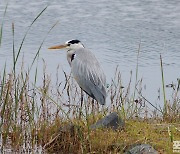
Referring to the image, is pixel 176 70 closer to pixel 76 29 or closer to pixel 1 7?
pixel 76 29

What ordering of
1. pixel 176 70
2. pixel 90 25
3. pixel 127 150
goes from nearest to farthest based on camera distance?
1. pixel 127 150
2. pixel 176 70
3. pixel 90 25

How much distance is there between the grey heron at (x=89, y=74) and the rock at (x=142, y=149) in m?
0.91

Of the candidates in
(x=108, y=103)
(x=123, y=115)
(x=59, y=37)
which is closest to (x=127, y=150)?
(x=123, y=115)

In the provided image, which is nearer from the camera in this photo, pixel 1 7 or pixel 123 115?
pixel 123 115

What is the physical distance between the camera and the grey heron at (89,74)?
5246 millimetres

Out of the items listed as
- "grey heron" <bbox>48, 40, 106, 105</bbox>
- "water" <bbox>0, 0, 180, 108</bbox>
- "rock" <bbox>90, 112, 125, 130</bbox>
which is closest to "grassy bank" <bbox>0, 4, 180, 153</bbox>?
"rock" <bbox>90, 112, 125, 130</bbox>

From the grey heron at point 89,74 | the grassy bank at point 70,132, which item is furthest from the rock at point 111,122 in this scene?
the grey heron at point 89,74

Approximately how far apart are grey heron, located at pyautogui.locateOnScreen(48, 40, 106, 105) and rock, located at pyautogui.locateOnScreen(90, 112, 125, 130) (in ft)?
1.01

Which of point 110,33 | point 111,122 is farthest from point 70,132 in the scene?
point 110,33

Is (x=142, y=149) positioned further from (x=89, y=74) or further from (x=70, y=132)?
(x=89, y=74)

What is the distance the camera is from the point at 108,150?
4.51m

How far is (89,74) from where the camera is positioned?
5410mm

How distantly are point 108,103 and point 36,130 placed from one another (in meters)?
1.37

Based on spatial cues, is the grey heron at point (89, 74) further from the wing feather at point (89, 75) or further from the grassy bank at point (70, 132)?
the grassy bank at point (70, 132)
